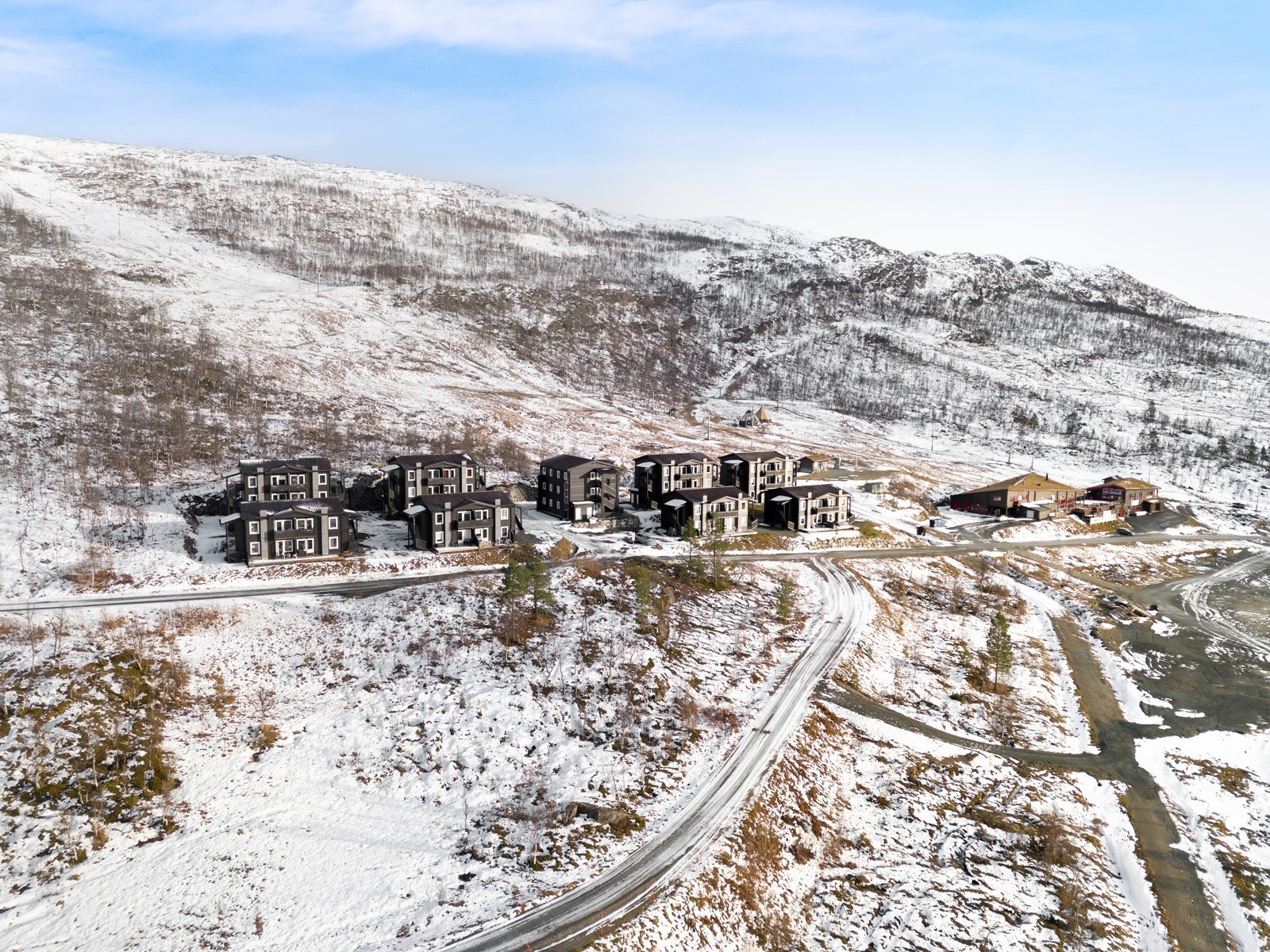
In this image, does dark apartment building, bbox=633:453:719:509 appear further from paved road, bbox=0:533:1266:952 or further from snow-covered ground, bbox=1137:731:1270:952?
snow-covered ground, bbox=1137:731:1270:952

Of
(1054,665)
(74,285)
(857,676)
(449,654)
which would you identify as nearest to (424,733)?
(449,654)

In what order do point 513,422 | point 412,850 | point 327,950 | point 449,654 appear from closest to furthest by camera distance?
point 327,950 → point 412,850 → point 449,654 → point 513,422

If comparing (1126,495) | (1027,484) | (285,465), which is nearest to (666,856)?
(285,465)

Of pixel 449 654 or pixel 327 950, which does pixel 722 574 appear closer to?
pixel 449 654

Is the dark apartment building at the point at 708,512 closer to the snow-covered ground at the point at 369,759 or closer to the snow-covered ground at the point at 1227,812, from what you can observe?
the snow-covered ground at the point at 369,759

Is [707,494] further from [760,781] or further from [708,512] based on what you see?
[760,781]

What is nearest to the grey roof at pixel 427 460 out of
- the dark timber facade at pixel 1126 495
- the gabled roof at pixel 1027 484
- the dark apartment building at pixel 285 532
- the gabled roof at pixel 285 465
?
the gabled roof at pixel 285 465
